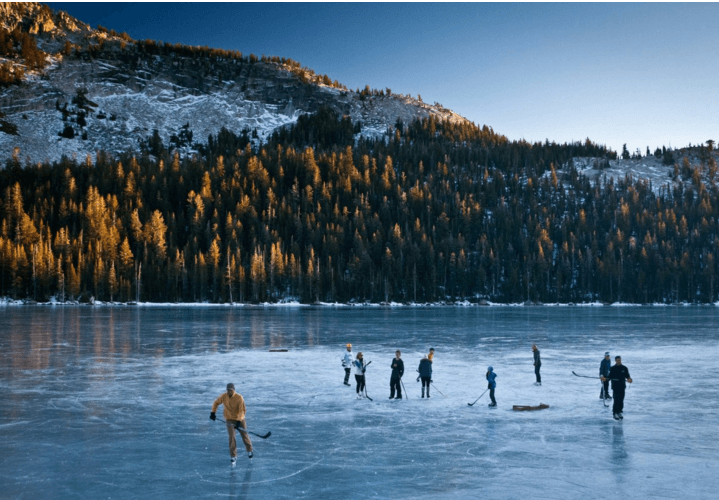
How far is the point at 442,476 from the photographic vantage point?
13.1 m

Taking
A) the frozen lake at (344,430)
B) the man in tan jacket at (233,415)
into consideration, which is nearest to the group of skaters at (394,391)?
the man in tan jacket at (233,415)

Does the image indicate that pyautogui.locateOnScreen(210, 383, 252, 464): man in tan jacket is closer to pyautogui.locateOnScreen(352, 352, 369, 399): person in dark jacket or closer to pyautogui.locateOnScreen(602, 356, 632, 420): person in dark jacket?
pyautogui.locateOnScreen(352, 352, 369, 399): person in dark jacket

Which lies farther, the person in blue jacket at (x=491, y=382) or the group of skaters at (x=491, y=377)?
the person in blue jacket at (x=491, y=382)

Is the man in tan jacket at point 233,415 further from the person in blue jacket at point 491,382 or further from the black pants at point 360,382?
the person in blue jacket at point 491,382

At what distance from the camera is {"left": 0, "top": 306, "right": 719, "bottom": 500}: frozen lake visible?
12484 millimetres

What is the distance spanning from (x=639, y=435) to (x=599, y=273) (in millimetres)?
174806

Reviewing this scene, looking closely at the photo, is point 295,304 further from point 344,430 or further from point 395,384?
point 344,430

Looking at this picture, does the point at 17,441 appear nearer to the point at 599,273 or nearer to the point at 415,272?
the point at 415,272

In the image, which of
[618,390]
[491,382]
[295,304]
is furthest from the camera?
[295,304]

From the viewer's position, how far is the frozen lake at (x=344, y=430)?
41.0ft

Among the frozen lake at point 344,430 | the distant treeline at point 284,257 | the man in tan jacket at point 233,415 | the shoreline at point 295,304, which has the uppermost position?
the distant treeline at point 284,257

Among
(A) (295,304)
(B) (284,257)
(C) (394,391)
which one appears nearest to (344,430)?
(C) (394,391)

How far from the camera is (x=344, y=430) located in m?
17.6

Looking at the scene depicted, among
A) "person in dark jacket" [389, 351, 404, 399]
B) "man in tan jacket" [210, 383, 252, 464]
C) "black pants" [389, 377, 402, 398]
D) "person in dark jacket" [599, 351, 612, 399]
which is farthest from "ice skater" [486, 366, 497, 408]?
"man in tan jacket" [210, 383, 252, 464]
